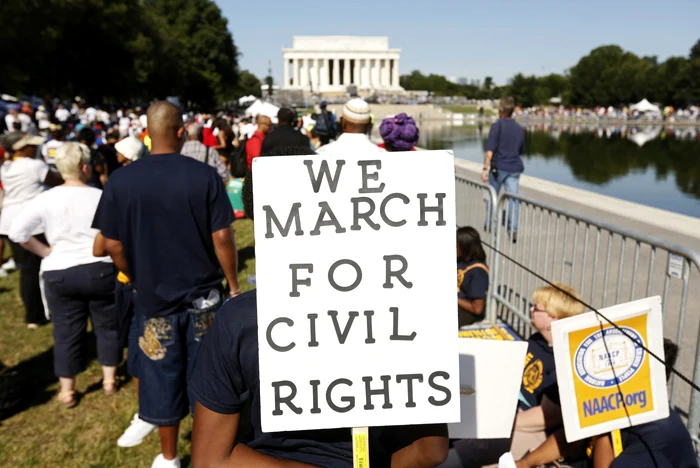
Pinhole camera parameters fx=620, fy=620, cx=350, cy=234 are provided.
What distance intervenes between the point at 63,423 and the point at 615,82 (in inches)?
3873

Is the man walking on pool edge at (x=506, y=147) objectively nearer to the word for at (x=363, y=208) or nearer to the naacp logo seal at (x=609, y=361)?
the naacp logo seal at (x=609, y=361)

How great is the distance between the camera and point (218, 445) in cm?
195

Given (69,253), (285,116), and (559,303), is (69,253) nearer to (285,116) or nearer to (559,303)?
(559,303)

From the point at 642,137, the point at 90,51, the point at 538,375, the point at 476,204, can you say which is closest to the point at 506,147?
the point at 476,204

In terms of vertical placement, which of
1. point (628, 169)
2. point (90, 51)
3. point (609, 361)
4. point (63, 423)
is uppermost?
point (90, 51)

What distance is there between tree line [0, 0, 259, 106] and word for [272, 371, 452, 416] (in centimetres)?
3700

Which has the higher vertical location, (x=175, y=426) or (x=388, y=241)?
(x=388, y=241)

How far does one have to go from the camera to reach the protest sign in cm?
294

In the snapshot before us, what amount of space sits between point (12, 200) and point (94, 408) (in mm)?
2472

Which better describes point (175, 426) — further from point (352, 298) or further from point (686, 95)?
point (686, 95)

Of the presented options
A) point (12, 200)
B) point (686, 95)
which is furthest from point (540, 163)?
point (686, 95)

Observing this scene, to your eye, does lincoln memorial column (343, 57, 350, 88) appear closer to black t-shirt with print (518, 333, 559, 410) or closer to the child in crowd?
the child in crowd

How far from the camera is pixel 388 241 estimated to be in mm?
1855

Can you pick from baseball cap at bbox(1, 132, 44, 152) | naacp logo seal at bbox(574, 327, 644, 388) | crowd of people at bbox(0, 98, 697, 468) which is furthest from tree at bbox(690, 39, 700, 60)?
naacp logo seal at bbox(574, 327, 644, 388)
